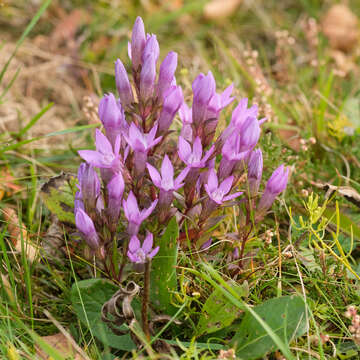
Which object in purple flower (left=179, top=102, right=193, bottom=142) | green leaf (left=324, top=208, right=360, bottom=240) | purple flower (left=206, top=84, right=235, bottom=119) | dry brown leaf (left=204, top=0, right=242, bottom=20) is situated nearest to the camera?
purple flower (left=206, top=84, right=235, bottom=119)

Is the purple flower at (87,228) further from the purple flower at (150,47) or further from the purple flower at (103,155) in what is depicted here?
the purple flower at (150,47)

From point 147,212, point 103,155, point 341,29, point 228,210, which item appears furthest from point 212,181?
point 341,29

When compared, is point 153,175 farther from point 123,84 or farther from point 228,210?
point 228,210

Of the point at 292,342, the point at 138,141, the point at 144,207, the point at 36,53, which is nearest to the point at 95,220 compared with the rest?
the point at 144,207

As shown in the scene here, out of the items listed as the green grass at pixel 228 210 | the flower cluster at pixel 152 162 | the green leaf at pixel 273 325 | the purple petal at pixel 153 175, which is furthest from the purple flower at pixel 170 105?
the green leaf at pixel 273 325

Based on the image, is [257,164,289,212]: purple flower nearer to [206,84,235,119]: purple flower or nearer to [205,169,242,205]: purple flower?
[205,169,242,205]: purple flower

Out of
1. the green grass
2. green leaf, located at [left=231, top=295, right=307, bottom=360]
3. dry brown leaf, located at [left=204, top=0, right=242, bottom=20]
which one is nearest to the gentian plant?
the green grass
